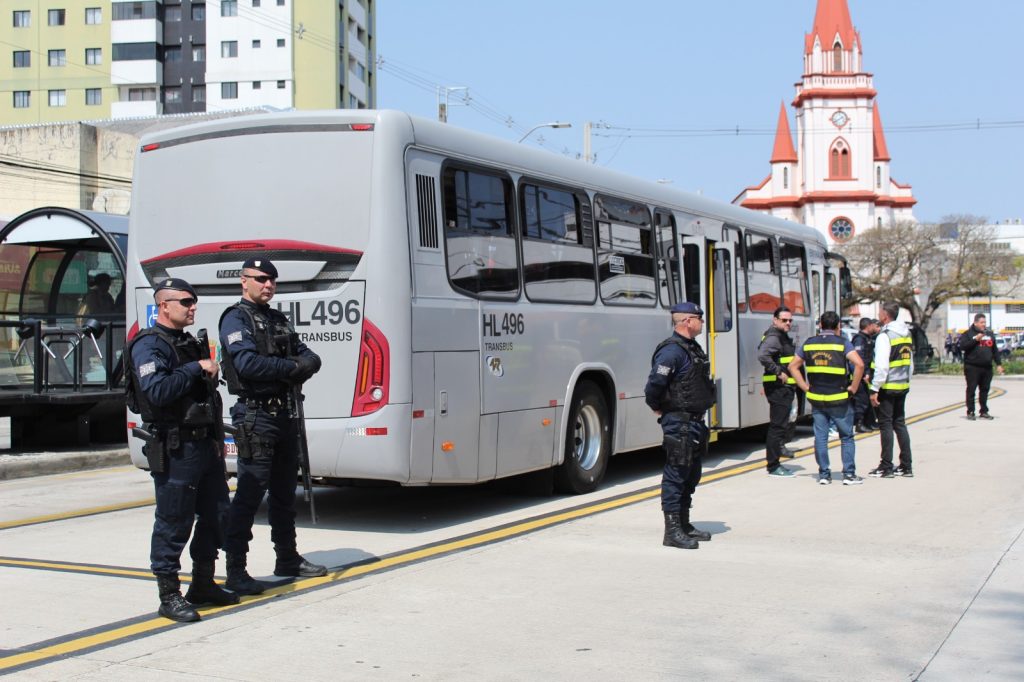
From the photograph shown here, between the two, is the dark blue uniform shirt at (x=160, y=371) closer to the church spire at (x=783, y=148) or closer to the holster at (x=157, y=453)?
the holster at (x=157, y=453)

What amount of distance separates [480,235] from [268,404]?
3418 millimetres

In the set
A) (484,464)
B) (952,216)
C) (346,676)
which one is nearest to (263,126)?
(484,464)

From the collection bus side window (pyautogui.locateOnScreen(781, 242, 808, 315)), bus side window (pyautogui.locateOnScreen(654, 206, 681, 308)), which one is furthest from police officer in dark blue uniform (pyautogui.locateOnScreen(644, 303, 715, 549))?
bus side window (pyautogui.locateOnScreen(781, 242, 808, 315))

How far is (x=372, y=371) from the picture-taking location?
8734 millimetres

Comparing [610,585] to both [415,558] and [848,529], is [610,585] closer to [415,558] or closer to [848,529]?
[415,558]

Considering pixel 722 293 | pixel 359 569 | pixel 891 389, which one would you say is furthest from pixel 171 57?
pixel 359 569

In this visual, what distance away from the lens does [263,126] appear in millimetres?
9211

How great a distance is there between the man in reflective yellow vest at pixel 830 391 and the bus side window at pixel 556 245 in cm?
264

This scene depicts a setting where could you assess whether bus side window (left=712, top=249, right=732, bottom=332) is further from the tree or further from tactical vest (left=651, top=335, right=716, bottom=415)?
the tree

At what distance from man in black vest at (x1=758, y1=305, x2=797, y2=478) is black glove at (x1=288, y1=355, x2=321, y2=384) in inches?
298

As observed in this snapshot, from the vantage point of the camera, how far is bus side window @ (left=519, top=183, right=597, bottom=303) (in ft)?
34.3

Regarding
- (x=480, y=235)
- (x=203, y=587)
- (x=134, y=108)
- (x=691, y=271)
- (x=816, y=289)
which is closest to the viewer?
(x=203, y=587)

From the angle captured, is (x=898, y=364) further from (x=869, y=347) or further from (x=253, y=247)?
(x=253, y=247)

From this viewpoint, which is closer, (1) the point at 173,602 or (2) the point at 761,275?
(1) the point at 173,602
